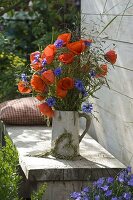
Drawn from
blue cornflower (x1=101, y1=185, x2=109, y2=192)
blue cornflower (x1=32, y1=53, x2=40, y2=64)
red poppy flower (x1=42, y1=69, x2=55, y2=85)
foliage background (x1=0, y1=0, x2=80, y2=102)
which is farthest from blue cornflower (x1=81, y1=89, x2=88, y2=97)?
foliage background (x1=0, y1=0, x2=80, y2=102)

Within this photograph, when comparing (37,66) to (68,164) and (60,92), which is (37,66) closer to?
(60,92)

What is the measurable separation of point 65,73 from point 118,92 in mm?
429

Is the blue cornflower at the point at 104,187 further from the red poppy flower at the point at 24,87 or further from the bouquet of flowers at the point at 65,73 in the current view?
the red poppy flower at the point at 24,87

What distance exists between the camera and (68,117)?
12.3 feet

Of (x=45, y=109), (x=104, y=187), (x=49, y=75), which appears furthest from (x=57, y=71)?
(x=104, y=187)

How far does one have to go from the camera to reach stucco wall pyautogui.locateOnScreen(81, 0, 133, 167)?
3.65 meters

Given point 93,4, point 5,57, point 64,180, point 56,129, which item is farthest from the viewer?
point 5,57

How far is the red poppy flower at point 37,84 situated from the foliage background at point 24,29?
94.1 inches

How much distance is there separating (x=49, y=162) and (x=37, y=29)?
3931 mm

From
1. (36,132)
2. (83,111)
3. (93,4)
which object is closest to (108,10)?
(93,4)

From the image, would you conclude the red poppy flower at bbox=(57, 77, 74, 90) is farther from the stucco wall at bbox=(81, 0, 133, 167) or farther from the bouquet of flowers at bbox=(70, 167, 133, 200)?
the bouquet of flowers at bbox=(70, 167, 133, 200)

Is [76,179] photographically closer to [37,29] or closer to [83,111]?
[83,111]

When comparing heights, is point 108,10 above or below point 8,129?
above

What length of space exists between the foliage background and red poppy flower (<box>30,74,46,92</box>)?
2.39m
